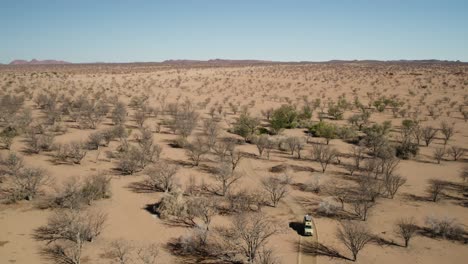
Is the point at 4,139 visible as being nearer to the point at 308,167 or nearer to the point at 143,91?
the point at 308,167

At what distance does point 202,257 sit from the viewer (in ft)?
43.7

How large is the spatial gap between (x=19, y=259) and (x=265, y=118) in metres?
30.2

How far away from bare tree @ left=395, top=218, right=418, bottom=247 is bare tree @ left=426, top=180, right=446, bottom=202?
3.34 metres

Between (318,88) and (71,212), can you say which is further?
(318,88)

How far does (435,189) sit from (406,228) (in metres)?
5.02

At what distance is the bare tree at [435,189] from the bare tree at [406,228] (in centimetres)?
334

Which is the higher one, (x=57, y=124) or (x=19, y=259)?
(x=57, y=124)

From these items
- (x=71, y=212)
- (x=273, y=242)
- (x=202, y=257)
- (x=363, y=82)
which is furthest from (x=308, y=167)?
(x=363, y=82)

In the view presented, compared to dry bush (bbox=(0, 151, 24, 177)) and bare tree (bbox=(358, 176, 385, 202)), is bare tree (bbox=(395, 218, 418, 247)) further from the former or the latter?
dry bush (bbox=(0, 151, 24, 177))

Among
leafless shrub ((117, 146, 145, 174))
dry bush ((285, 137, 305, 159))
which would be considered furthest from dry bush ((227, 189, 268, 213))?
dry bush ((285, 137, 305, 159))

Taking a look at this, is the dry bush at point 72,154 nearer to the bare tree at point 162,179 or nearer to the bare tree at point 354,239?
the bare tree at point 162,179

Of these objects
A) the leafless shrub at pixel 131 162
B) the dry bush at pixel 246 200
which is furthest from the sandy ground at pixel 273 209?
the dry bush at pixel 246 200

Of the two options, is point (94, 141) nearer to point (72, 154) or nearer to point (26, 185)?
point (72, 154)

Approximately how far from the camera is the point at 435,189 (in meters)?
19.1
